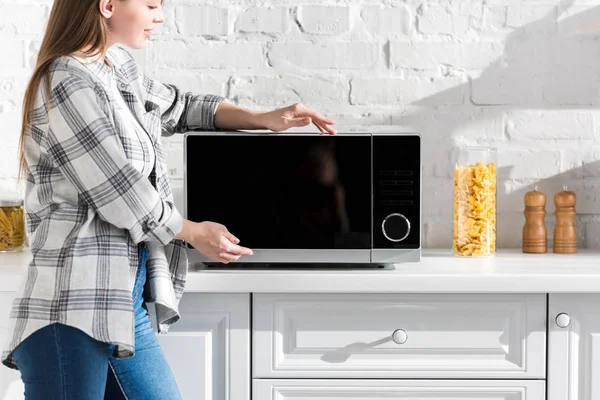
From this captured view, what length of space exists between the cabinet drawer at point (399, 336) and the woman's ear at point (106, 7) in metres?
0.54

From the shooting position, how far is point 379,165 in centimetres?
138

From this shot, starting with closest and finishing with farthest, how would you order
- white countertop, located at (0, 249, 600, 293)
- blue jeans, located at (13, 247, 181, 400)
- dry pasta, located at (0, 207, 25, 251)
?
blue jeans, located at (13, 247, 181, 400) < white countertop, located at (0, 249, 600, 293) < dry pasta, located at (0, 207, 25, 251)

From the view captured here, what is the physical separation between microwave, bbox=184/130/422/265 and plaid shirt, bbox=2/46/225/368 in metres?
0.23

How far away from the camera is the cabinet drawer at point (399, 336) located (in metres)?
1.38

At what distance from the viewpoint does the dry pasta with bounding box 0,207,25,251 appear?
5.62 ft

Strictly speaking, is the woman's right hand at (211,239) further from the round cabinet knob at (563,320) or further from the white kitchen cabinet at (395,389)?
the round cabinet knob at (563,320)

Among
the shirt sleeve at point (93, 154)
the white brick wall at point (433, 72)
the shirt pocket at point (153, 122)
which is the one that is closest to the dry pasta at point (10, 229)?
the white brick wall at point (433, 72)

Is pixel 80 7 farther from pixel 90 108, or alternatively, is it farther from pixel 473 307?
pixel 473 307

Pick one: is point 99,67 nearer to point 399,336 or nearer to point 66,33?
point 66,33

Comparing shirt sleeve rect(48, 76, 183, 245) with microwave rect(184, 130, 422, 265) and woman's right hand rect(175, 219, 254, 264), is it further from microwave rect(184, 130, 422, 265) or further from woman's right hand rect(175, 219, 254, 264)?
microwave rect(184, 130, 422, 265)

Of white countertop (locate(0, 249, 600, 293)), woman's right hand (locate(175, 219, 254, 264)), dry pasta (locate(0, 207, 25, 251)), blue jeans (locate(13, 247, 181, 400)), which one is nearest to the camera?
blue jeans (locate(13, 247, 181, 400))

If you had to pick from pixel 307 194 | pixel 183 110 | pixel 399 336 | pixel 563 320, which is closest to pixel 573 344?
pixel 563 320

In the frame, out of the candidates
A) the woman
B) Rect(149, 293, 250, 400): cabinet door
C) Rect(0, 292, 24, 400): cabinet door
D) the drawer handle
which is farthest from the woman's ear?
the drawer handle

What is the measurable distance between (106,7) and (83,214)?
298 mm
